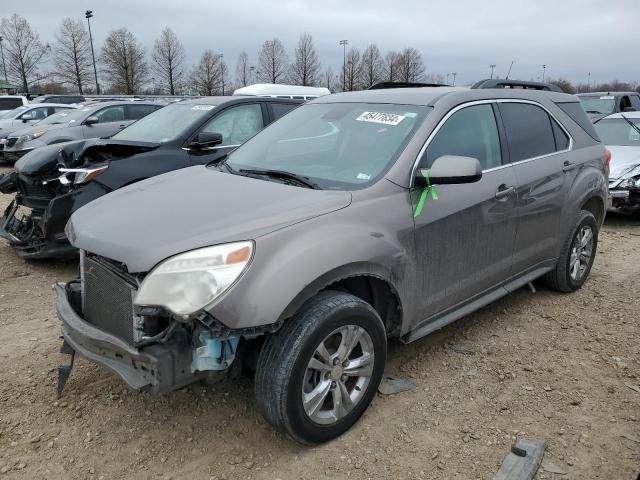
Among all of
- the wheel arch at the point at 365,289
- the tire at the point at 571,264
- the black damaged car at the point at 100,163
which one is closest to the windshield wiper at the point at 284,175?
the wheel arch at the point at 365,289

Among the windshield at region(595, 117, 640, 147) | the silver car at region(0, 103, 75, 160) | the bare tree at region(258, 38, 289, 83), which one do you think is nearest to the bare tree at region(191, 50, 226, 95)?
the bare tree at region(258, 38, 289, 83)

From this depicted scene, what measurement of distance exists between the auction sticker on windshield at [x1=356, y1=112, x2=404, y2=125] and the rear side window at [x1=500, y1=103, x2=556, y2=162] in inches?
38.8

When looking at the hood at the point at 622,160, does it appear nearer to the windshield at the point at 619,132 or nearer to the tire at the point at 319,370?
the windshield at the point at 619,132

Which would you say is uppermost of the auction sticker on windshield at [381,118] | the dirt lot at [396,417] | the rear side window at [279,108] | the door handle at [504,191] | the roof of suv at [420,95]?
the roof of suv at [420,95]

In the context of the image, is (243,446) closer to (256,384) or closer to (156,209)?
(256,384)

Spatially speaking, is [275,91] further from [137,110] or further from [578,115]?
[578,115]

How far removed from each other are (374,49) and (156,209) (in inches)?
2285

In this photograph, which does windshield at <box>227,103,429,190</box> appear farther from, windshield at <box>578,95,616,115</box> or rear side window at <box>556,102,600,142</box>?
windshield at <box>578,95,616,115</box>

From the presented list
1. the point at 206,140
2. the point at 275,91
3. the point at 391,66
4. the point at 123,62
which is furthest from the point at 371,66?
the point at 206,140

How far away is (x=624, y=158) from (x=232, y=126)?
6.13 metres

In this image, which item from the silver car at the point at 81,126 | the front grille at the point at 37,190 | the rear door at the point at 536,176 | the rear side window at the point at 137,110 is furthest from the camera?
the rear side window at the point at 137,110

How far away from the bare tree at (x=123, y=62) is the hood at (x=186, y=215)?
5161 cm

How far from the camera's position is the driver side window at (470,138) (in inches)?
129

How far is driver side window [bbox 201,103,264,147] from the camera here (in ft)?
19.8
